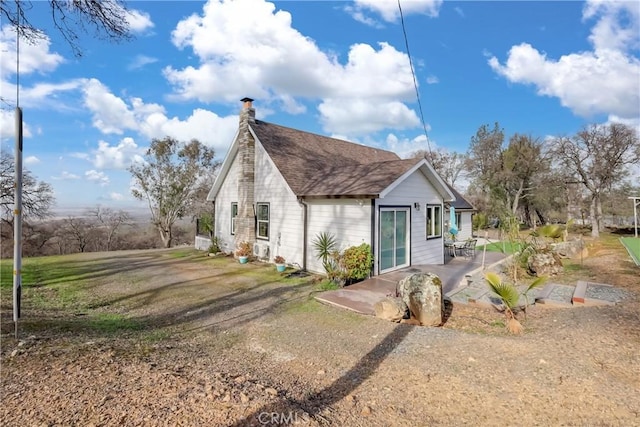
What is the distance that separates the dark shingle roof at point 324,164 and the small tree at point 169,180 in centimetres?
Answer: 1743

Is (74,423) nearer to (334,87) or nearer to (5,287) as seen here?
(5,287)

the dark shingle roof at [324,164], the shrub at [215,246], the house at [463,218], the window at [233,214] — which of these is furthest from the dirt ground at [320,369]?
the house at [463,218]

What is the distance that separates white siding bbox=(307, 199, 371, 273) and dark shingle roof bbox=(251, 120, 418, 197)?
0.47 meters

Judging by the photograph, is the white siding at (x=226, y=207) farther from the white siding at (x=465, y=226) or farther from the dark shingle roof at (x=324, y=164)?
the white siding at (x=465, y=226)

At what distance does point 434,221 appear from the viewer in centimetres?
1301

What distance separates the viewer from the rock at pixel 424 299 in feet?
21.1

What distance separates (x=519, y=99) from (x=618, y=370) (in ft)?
73.9

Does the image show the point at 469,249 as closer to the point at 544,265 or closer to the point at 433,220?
the point at 433,220

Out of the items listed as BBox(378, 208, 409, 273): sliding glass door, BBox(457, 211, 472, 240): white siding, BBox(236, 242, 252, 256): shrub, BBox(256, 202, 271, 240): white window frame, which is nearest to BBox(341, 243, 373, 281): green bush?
BBox(378, 208, 409, 273): sliding glass door

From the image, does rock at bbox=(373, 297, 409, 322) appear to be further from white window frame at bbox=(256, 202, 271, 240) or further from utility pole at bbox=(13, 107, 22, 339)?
white window frame at bbox=(256, 202, 271, 240)

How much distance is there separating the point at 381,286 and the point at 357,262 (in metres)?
1.01

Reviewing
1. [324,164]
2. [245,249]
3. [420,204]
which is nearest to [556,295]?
[420,204]

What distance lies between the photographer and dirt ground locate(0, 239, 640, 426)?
3.15m

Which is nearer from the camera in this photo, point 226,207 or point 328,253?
point 328,253
